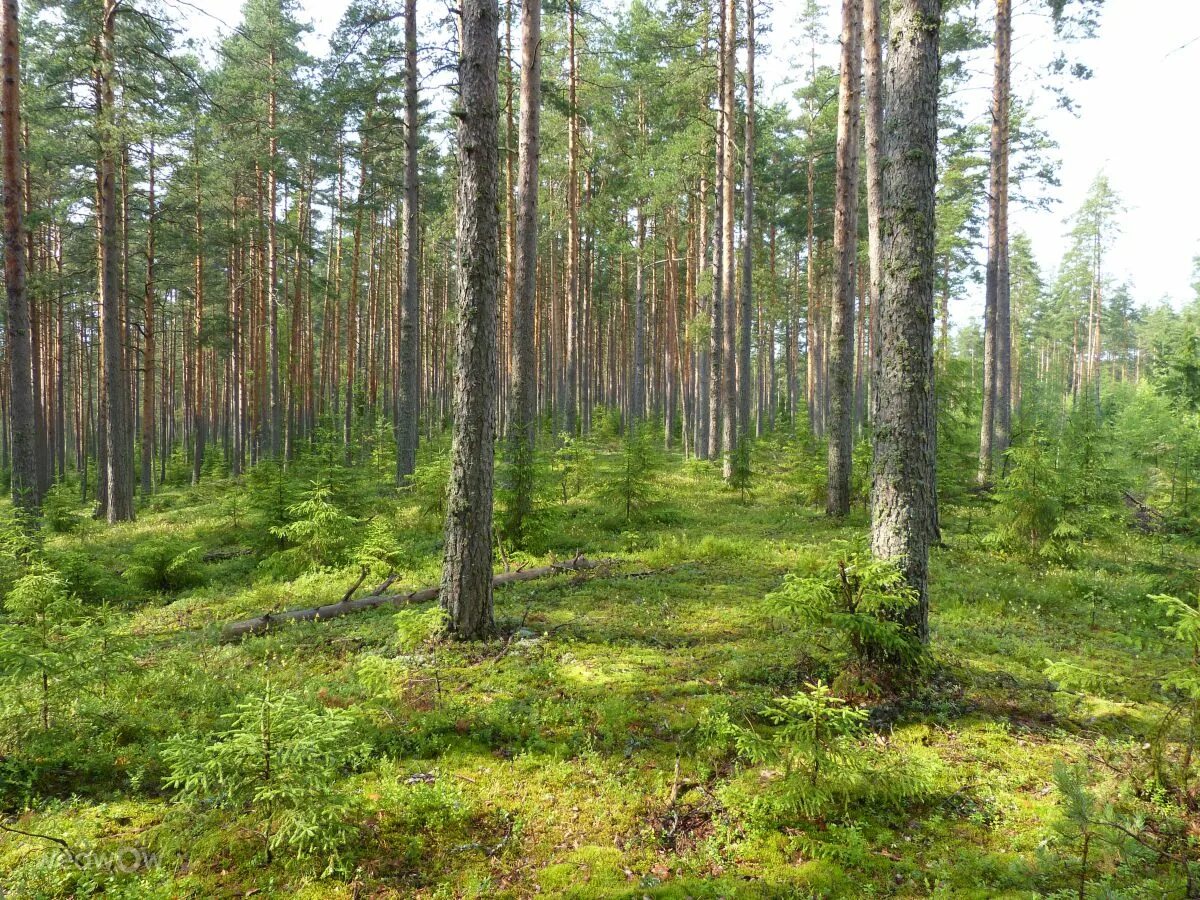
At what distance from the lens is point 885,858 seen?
338cm

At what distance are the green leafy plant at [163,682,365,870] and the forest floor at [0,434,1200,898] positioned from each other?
42 mm

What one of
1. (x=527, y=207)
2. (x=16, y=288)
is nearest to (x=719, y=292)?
(x=527, y=207)

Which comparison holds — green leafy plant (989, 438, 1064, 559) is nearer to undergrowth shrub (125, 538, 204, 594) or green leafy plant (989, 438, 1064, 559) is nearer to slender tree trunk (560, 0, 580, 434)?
slender tree trunk (560, 0, 580, 434)

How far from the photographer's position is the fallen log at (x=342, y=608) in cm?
727

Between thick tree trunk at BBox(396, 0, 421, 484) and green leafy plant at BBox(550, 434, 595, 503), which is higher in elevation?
thick tree trunk at BBox(396, 0, 421, 484)

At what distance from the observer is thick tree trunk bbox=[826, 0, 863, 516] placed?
12125 mm

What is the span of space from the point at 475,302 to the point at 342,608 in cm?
467

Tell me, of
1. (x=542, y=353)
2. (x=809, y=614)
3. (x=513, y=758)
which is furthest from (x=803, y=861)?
(x=542, y=353)

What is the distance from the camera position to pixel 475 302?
5969 millimetres

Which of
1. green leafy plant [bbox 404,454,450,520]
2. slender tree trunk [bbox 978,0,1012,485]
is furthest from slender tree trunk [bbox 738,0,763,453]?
green leafy plant [bbox 404,454,450,520]

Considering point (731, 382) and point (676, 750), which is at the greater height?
point (731, 382)

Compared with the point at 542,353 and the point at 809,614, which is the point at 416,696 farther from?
the point at 542,353

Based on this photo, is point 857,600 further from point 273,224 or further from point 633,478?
point 273,224

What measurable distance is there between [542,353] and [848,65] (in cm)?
1935
